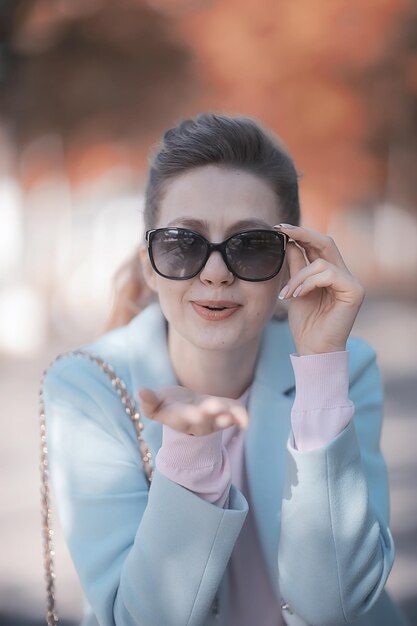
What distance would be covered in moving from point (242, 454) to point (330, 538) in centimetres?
34

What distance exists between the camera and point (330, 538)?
1.48 meters

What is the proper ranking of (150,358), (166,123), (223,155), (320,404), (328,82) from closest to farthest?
(320,404), (223,155), (150,358), (328,82), (166,123)

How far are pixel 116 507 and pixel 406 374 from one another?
453cm

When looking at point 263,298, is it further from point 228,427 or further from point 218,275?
point 228,427

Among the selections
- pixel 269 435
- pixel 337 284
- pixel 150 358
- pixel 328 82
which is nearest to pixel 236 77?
pixel 328 82

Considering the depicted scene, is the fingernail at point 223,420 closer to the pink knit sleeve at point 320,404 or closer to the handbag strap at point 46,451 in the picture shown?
the pink knit sleeve at point 320,404

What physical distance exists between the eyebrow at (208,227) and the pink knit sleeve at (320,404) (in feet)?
1.02

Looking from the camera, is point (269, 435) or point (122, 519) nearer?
point (122, 519)

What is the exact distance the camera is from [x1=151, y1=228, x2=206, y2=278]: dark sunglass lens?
5.19ft

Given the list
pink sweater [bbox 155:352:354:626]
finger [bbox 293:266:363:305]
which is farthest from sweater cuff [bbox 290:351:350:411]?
finger [bbox 293:266:363:305]

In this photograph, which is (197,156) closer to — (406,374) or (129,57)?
(406,374)

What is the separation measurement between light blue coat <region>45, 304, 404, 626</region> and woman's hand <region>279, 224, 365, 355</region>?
→ 0.18 m

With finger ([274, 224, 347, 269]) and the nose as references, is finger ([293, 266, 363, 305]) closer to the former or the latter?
finger ([274, 224, 347, 269])

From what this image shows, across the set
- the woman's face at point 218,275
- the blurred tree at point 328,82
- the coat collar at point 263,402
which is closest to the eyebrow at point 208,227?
the woman's face at point 218,275
